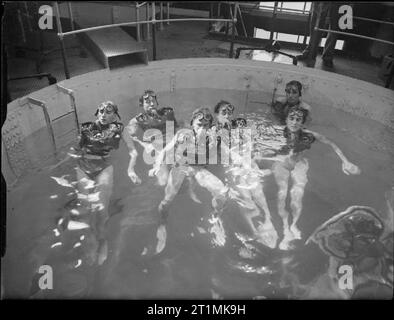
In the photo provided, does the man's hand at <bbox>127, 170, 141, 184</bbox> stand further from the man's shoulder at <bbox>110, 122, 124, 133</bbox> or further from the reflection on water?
the man's shoulder at <bbox>110, 122, 124, 133</bbox>

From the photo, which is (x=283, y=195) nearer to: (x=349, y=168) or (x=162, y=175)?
(x=349, y=168)

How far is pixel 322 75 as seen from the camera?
507 cm

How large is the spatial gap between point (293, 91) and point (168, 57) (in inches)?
103

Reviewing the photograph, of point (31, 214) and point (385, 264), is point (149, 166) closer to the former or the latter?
point (31, 214)

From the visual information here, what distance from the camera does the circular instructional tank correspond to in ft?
9.32

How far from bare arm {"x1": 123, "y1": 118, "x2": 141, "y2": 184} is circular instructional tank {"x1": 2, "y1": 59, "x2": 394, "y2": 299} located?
0.34 feet

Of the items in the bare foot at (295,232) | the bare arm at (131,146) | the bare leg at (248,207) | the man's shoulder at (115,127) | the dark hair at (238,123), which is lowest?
the bare foot at (295,232)

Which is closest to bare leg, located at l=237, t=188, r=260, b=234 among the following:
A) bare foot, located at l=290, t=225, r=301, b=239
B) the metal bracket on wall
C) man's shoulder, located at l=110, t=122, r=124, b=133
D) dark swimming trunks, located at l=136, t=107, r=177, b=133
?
bare foot, located at l=290, t=225, r=301, b=239

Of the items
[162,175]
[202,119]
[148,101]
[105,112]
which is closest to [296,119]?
[202,119]

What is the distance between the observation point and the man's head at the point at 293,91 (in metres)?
Answer: 4.49

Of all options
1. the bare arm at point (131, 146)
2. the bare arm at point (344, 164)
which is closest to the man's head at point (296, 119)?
the bare arm at point (344, 164)

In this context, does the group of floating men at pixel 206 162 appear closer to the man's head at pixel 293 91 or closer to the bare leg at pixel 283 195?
the bare leg at pixel 283 195

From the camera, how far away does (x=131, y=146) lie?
3.94m

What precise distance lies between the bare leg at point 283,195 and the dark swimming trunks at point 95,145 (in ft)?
5.84
